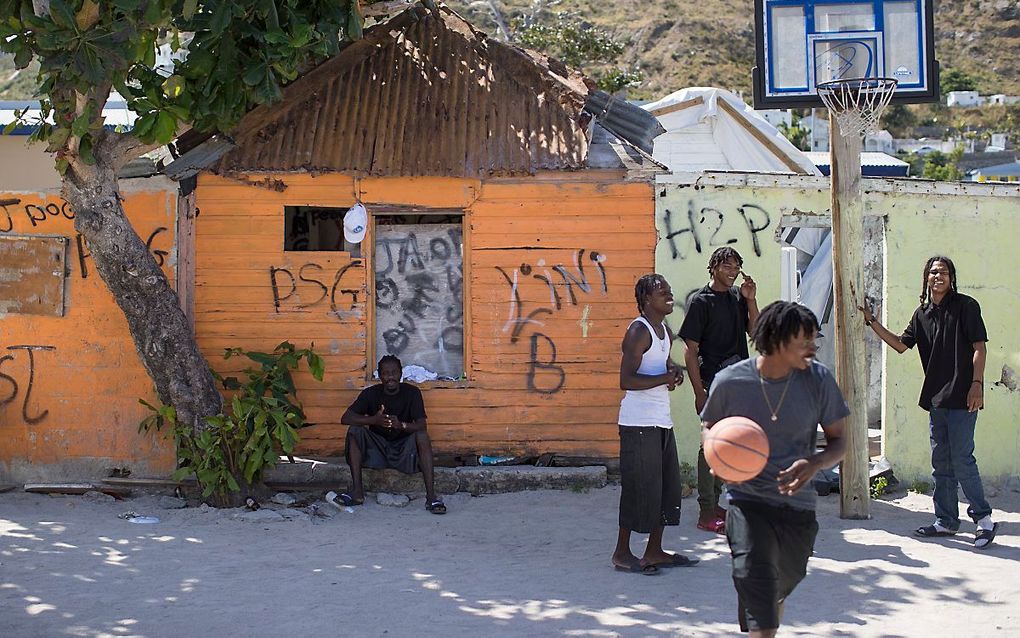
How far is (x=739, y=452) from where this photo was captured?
406 centimetres

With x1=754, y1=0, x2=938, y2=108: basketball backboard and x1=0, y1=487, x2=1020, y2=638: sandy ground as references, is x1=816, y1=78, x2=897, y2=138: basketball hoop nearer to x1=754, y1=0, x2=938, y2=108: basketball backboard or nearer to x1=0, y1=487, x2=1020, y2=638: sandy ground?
x1=754, y1=0, x2=938, y2=108: basketball backboard

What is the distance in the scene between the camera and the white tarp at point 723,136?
42.9 feet

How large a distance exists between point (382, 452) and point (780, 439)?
4355 mm

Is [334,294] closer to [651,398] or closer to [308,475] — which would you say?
[308,475]

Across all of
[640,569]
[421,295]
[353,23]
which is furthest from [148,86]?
[640,569]

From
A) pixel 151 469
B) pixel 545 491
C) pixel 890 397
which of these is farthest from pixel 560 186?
pixel 151 469

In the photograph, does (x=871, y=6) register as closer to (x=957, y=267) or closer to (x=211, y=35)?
(x=957, y=267)

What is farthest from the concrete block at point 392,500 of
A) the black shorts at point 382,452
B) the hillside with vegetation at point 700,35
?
the hillside with vegetation at point 700,35

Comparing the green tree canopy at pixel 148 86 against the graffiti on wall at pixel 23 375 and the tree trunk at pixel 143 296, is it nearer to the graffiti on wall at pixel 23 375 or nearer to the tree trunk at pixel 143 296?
the tree trunk at pixel 143 296

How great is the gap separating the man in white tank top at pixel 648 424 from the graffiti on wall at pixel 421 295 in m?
2.81

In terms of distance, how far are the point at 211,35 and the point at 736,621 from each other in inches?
196

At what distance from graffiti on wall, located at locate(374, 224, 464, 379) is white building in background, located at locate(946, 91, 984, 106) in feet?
174

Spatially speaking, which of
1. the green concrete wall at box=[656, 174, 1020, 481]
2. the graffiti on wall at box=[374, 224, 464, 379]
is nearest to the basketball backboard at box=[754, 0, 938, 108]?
the green concrete wall at box=[656, 174, 1020, 481]

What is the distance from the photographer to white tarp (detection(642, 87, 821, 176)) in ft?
42.9
